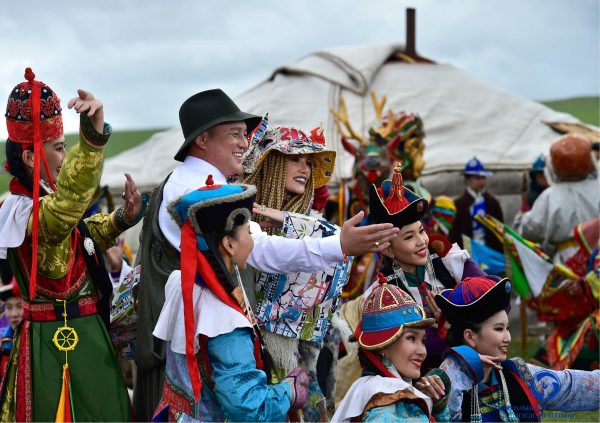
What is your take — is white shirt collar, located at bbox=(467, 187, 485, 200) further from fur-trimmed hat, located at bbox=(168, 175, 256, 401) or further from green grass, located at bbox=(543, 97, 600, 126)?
green grass, located at bbox=(543, 97, 600, 126)

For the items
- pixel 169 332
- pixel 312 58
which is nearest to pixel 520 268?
pixel 169 332

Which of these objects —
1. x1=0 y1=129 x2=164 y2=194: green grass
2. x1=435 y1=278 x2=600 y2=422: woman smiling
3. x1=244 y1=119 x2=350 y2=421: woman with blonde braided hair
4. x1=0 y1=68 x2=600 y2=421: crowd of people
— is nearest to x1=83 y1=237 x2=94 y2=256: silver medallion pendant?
x1=0 y1=68 x2=600 y2=421: crowd of people

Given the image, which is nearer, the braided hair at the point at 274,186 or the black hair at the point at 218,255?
the black hair at the point at 218,255

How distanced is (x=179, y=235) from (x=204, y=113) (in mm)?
535

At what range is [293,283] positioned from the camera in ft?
15.0

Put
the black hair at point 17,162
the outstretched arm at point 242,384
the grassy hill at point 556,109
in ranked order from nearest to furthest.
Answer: the outstretched arm at point 242,384
the black hair at point 17,162
the grassy hill at point 556,109

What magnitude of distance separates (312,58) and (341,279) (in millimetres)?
11345

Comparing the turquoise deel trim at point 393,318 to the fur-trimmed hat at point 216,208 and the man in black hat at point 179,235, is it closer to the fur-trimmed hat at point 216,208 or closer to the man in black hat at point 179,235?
the man in black hat at point 179,235

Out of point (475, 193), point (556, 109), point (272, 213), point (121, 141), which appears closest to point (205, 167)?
point (272, 213)

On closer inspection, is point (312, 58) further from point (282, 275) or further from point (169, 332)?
point (169, 332)

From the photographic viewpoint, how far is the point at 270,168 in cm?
491

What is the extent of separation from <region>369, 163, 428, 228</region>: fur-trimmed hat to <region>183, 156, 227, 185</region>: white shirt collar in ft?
2.32

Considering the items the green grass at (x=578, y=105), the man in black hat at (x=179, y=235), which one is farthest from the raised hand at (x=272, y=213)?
the green grass at (x=578, y=105)

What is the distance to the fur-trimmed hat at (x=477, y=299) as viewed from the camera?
168 inches
